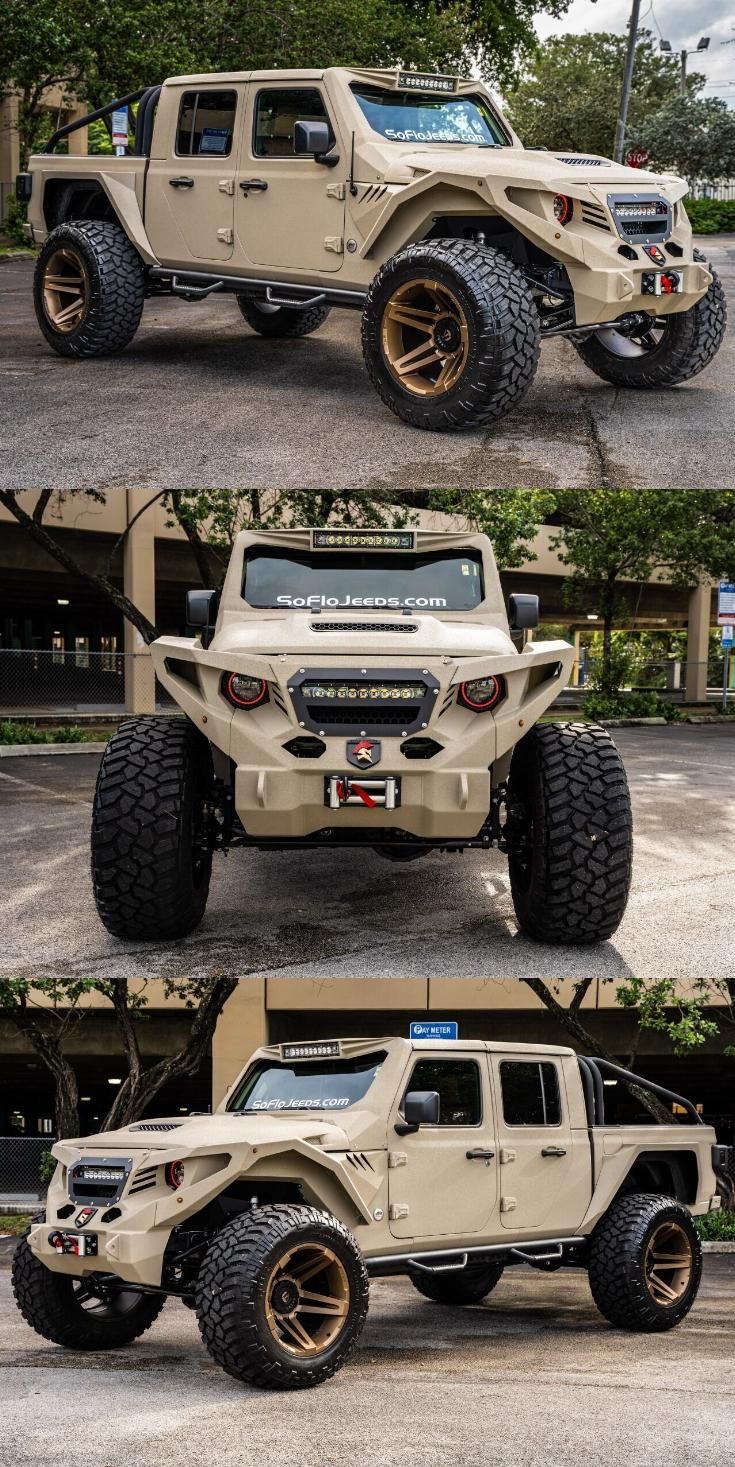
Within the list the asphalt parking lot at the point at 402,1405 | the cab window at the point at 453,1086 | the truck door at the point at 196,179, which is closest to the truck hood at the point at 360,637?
the cab window at the point at 453,1086

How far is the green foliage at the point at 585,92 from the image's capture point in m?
46.8

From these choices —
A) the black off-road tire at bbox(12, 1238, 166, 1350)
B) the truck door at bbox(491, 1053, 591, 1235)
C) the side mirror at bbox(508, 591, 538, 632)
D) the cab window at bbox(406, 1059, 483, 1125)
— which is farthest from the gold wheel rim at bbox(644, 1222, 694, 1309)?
the side mirror at bbox(508, 591, 538, 632)

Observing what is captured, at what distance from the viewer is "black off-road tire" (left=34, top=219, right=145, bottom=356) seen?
10.4 meters

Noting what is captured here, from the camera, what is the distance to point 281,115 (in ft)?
32.3

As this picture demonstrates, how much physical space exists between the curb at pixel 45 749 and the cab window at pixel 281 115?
7807mm

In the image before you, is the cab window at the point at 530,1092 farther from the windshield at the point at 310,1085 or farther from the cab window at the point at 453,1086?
the windshield at the point at 310,1085

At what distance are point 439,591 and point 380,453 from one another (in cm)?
85

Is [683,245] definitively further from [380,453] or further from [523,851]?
[523,851]

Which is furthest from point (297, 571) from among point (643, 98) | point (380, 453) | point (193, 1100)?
point (643, 98)

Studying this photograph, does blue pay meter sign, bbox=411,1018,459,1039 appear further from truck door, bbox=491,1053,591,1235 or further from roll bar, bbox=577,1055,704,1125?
roll bar, bbox=577,1055,704,1125

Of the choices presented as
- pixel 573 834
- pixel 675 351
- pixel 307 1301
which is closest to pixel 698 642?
pixel 675 351

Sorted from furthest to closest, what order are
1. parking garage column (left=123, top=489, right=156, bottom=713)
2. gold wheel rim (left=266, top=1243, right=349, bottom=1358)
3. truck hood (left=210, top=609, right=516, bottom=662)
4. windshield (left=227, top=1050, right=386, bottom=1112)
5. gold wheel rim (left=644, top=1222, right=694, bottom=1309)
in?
parking garage column (left=123, top=489, right=156, bottom=713)
gold wheel rim (left=644, top=1222, right=694, bottom=1309)
windshield (left=227, top=1050, right=386, bottom=1112)
truck hood (left=210, top=609, right=516, bottom=662)
gold wheel rim (left=266, top=1243, right=349, bottom=1358)

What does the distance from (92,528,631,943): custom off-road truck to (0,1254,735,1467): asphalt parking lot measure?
2038 millimetres

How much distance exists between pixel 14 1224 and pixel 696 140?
3309cm
